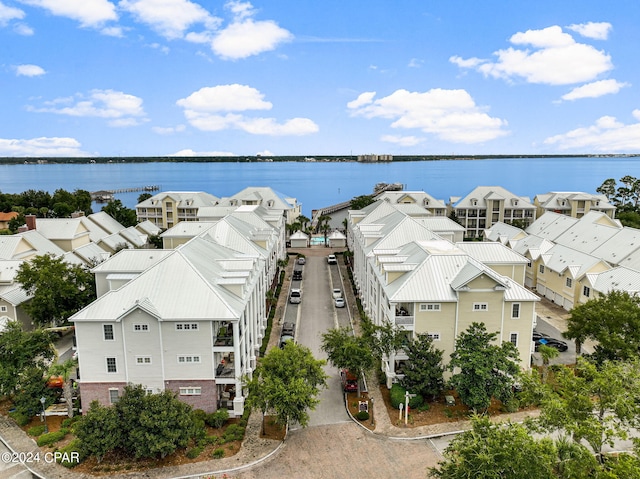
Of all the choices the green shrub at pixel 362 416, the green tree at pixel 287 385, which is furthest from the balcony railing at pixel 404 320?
the green tree at pixel 287 385

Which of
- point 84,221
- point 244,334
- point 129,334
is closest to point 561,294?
point 244,334

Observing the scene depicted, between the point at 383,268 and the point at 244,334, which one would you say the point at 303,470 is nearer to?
the point at 244,334

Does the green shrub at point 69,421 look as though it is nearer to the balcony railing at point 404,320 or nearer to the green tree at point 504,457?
the balcony railing at point 404,320

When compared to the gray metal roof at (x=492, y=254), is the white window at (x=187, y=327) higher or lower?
lower

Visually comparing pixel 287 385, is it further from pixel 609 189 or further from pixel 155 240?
pixel 609 189

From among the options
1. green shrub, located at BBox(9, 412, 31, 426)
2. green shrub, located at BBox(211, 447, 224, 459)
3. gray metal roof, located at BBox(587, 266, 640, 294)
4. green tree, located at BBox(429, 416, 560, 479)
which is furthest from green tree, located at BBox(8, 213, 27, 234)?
gray metal roof, located at BBox(587, 266, 640, 294)
